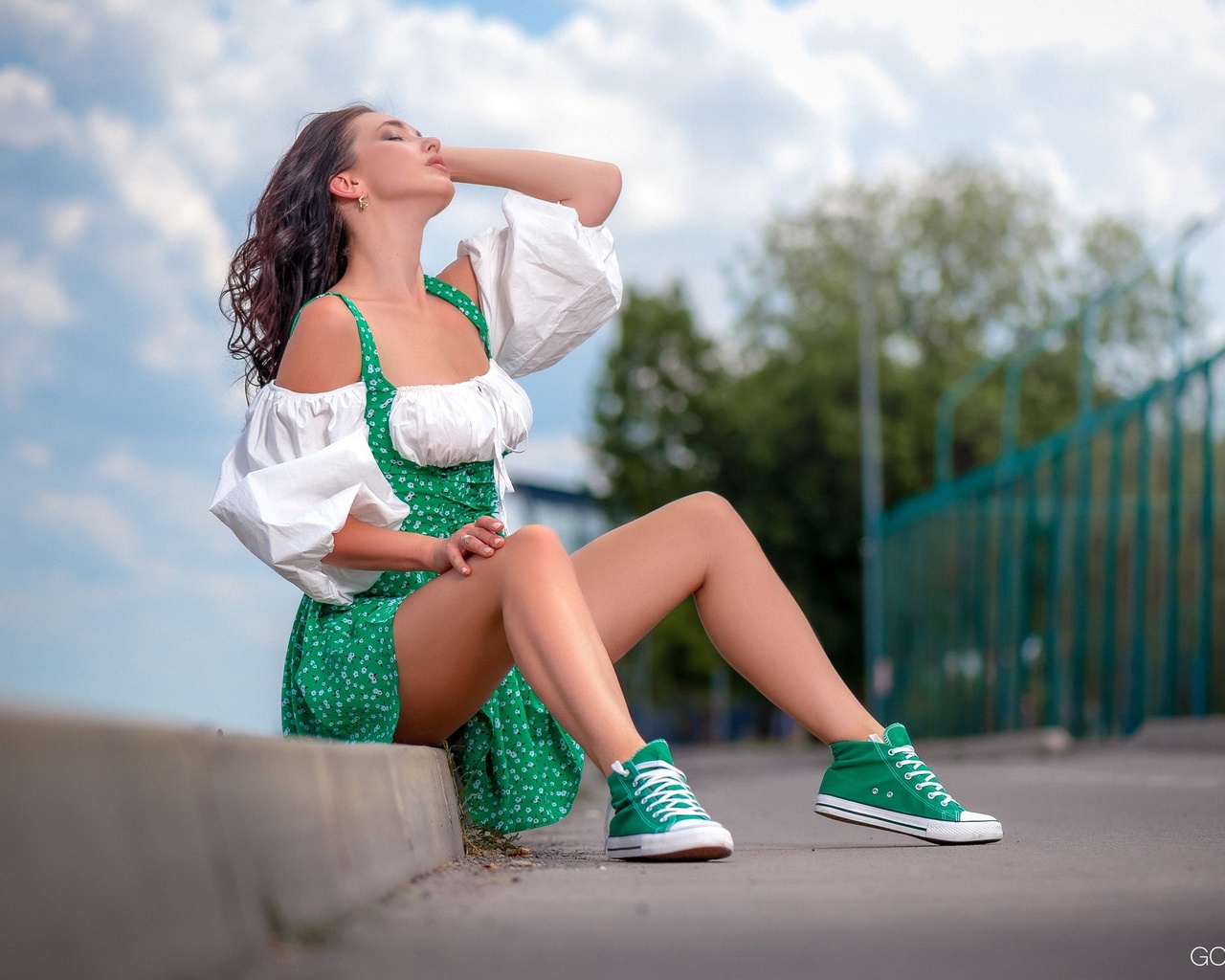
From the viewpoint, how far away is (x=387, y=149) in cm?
400

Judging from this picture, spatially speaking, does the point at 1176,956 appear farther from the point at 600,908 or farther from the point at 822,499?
the point at 822,499

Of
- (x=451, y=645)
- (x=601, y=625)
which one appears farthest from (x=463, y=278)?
(x=451, y=645)

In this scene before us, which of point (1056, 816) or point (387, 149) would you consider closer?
point (387, 149)

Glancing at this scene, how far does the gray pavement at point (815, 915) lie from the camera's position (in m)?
1.86

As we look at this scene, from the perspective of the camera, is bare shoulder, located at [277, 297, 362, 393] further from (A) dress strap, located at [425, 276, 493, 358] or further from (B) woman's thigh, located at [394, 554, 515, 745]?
(B) woman's thigh, located at [394, 554, 515, 745]

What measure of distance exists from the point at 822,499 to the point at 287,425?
29.0 metres

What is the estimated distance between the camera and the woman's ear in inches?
156

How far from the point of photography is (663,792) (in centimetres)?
293

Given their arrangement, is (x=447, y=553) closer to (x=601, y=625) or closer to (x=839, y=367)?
(x=601, y=625)

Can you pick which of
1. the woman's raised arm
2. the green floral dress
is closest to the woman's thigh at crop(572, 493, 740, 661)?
the green floral dress

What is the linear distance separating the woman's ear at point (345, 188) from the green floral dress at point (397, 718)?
1.28 ft

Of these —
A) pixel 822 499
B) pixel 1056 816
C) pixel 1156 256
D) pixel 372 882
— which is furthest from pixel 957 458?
pixel 372 882

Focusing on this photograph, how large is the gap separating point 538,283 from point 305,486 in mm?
1023

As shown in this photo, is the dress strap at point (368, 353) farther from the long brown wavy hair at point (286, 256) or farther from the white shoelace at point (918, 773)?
the white shoelace at point (918, 773)
